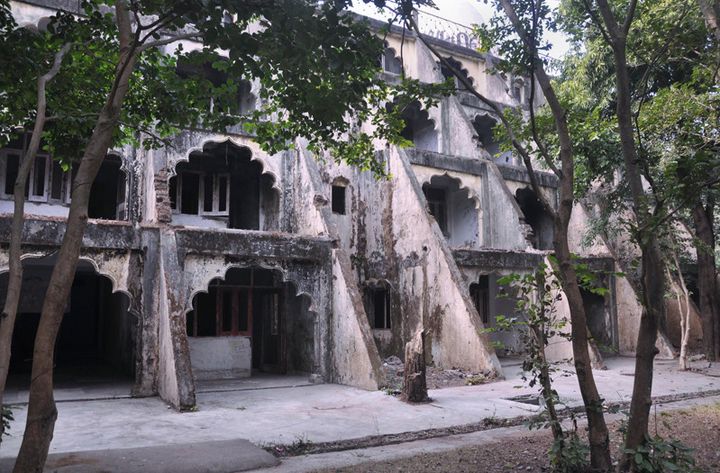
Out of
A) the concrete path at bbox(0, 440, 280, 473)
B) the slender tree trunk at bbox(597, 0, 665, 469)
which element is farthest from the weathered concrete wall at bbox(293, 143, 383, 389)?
the slender tree trunk at bbox(597, 0, 665, 469)

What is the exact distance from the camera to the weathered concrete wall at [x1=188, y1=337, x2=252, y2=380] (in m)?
13.4

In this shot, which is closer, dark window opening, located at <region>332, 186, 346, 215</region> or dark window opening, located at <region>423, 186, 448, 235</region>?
dark window opening, located at <region>332, 186, 346, 215</region>

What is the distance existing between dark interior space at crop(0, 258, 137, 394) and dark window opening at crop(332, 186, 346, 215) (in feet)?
19.2

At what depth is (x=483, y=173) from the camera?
17.6 meters

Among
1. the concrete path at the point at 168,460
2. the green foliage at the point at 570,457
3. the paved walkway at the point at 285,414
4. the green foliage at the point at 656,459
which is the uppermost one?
the green foliage at the point at 656,459

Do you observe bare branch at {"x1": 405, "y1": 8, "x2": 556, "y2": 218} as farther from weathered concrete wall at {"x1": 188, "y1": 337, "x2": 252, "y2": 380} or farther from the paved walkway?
weathered concrete wall at {"x1": 188, "y1": 337, "x2": 252, "y2": 380}

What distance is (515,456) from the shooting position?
21.1ft

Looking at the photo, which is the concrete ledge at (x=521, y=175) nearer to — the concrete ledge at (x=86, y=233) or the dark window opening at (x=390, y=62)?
the dark window opening at (x=390, y=62)

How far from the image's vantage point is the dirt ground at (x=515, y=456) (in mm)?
5918

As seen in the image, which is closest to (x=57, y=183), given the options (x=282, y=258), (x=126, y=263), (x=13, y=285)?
(x=126, y=263)

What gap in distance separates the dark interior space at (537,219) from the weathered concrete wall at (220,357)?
10953 mm

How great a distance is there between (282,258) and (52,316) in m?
8.42

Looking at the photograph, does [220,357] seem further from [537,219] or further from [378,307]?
[537,219]

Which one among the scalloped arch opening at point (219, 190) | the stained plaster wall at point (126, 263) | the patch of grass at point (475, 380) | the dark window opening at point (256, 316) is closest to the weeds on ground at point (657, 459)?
the patch of grass at point (475, 380)
